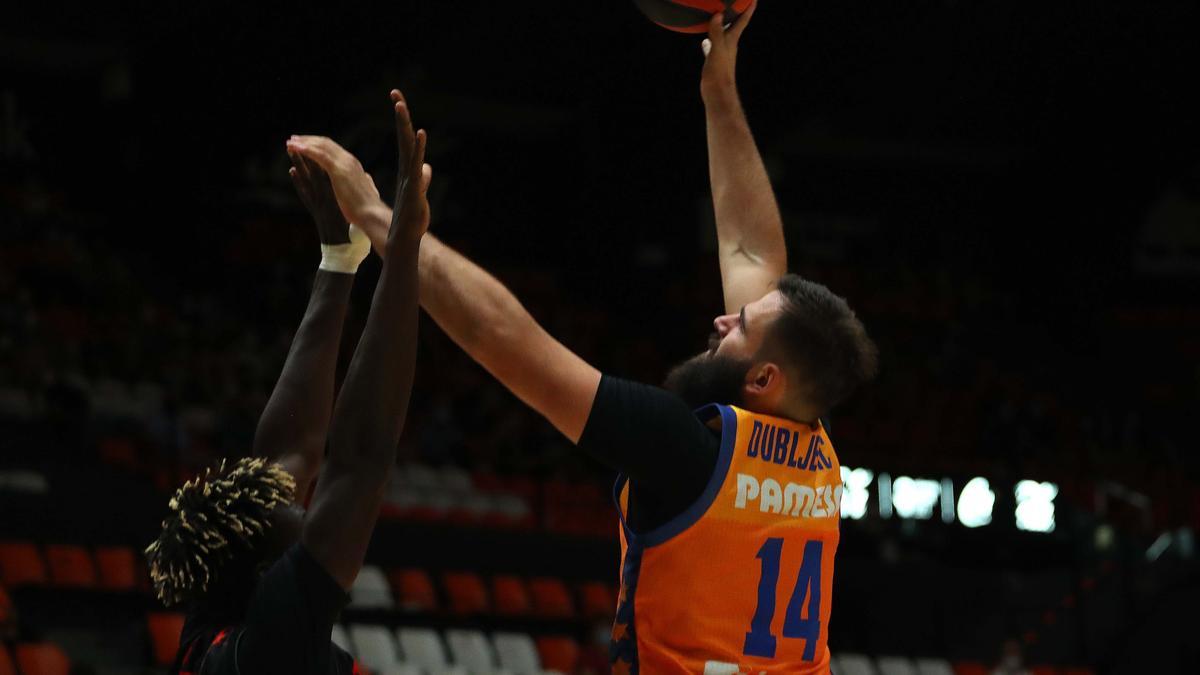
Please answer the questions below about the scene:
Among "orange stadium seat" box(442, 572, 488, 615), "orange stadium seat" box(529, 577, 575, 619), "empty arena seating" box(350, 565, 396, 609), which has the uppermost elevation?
"orange stadium seat" box(529, 577, 575, 619)

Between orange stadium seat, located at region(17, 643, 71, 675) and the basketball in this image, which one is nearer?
the basketball

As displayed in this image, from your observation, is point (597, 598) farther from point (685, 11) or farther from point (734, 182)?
point (685, 11)

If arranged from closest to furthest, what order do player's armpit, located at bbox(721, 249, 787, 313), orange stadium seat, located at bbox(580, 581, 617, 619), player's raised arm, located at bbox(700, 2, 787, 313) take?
player's armpit, located at bbox(721, 249, 787, 313) < player's raised arm, located at bbox(700, 2, 787, 313) < orange stadium seat, located at bbox(580, 581, 617, 619)

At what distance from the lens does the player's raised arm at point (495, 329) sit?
257 cm

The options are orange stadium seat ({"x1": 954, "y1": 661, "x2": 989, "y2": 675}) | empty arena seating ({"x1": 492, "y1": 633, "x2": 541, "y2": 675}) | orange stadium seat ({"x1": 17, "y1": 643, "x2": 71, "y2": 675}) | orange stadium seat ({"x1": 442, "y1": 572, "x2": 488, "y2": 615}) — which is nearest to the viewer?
orange stadium seat ({"x1": 17, "y1": 643, "x2": 71, "y2": 675})

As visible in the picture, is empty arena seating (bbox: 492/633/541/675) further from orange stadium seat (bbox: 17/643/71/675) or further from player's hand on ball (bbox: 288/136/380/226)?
Answer: player's hand on ball (bbox: 288/136/380/226)

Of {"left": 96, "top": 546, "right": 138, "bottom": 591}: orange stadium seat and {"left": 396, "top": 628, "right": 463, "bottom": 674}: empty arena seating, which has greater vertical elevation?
{"left": 396, "top": 628, "right": 463, "bottom": 674}: empty arena seating

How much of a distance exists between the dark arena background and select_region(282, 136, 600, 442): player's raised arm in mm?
6787

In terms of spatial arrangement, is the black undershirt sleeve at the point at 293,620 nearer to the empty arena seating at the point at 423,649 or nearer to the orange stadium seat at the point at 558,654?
the empty arena seating at the point at 423,649

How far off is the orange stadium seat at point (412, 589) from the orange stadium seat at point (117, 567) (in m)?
1.88

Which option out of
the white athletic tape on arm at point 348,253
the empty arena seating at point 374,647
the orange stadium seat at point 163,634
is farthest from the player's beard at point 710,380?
the empty arena seating at point 374,647

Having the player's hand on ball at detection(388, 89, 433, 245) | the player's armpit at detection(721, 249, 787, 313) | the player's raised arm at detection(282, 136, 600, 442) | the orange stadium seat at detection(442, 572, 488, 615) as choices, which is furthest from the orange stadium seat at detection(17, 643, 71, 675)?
the player's hand on ball at detection(388, 89, 433, 245)

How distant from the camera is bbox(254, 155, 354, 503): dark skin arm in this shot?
301cm

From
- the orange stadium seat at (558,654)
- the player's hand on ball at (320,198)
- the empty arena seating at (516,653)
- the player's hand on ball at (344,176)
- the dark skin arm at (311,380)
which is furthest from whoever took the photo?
the orange stadium seat at (558,654)
